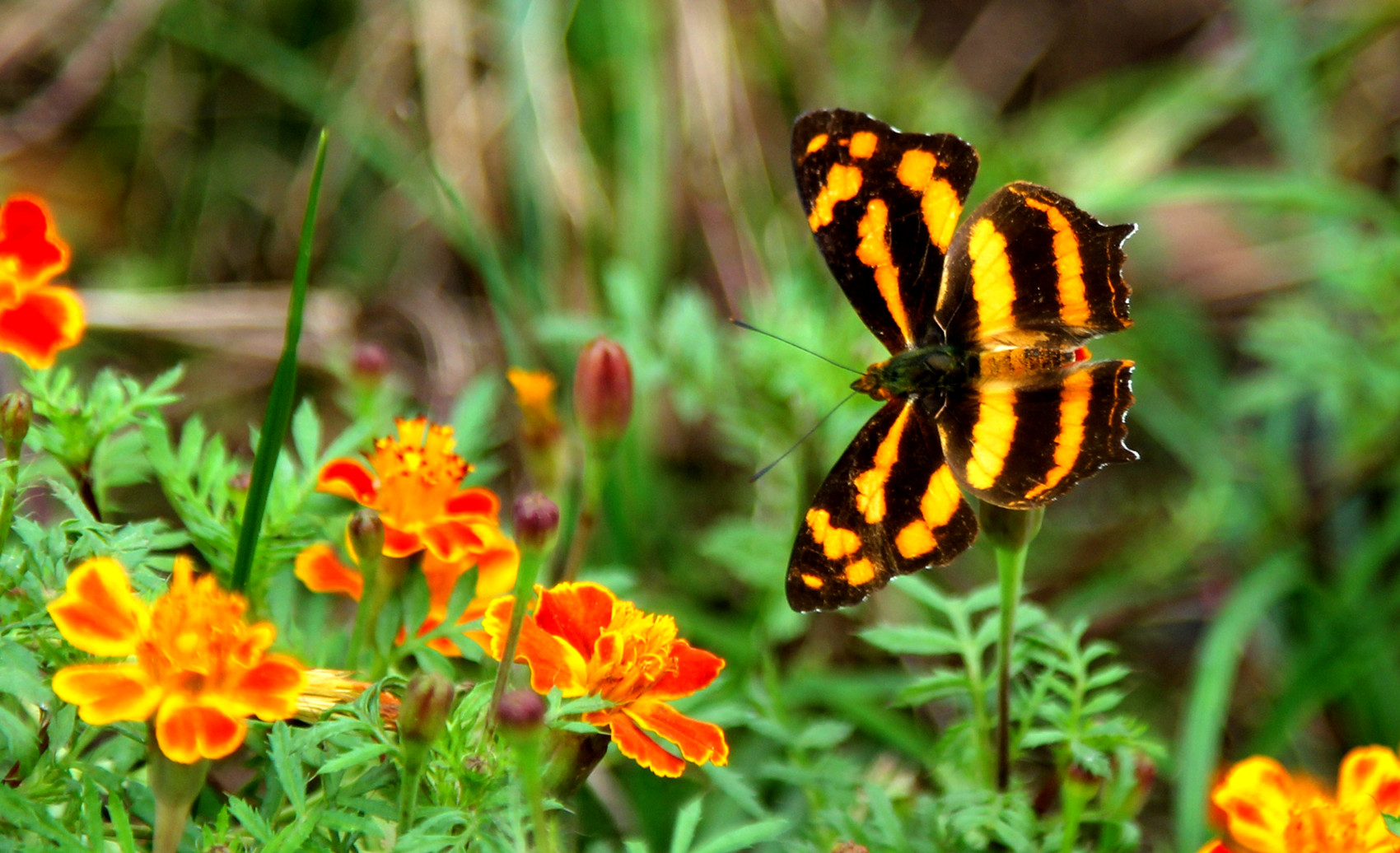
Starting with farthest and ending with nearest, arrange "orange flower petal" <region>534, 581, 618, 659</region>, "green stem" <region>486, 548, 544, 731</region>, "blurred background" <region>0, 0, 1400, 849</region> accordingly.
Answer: "blurred background" <region>0, 0, 1400, 849</region>
"orange flower petal" <region>534, 581, 618, 659</region>
"green stem" <region>486, 548, 544, 731</region>

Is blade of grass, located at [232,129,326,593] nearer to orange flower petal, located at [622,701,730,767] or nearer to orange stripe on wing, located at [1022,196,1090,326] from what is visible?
orange flower petal, located at [622,701,730,767]

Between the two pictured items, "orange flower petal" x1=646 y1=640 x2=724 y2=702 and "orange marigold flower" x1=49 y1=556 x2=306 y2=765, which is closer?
"orange marigold flower" x1=49 y1=556 x2=306 y2=765

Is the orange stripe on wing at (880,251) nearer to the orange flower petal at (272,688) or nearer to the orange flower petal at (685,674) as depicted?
the orange flower petal at (685,674)

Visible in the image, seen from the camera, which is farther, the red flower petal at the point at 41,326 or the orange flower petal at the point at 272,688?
the red flower petal at the point at 41,326

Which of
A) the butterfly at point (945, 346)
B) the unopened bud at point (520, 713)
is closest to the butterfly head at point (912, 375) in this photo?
the butterfly at point (945, 346)

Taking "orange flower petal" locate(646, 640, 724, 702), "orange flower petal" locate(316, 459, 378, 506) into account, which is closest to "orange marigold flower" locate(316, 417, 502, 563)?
"orange flower petal" locate(316, 459, 378, 506)

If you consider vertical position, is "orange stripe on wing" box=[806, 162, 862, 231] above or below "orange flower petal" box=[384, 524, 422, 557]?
above

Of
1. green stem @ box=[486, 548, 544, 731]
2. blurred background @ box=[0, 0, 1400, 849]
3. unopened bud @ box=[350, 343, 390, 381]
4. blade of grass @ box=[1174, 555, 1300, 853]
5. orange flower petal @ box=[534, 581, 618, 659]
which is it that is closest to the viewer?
green stem @ box=[486, 548, 544, 731]

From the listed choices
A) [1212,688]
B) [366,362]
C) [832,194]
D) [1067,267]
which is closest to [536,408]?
[366,362]
